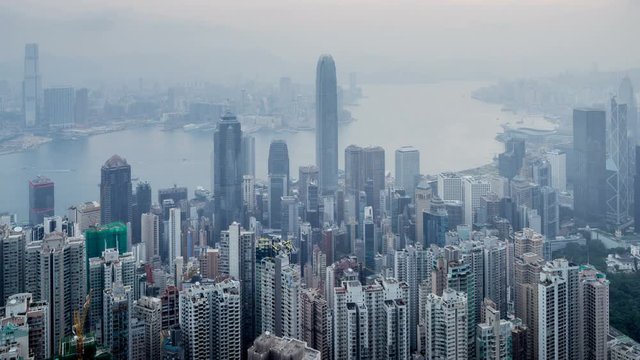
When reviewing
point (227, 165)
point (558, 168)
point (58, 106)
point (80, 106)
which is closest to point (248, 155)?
point (227, 165)

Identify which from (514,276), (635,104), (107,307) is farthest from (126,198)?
(635,104)

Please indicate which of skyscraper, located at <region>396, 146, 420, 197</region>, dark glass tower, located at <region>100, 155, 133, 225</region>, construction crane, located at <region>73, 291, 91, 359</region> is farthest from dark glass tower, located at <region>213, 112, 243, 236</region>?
construction crane, located at <region>73, 291, 91, 359</region>

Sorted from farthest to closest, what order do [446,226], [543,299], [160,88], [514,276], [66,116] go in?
[160,88]
[66,116]
[446,226]
[514,276]
[543,299]

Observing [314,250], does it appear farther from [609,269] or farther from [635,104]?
[635,104]

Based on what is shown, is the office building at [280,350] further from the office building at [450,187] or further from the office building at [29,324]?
the office building at [450,187]

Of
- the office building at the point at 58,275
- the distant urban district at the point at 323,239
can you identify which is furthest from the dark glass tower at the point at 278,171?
the office building at the point at 58,275

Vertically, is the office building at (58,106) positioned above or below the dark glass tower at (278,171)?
above
